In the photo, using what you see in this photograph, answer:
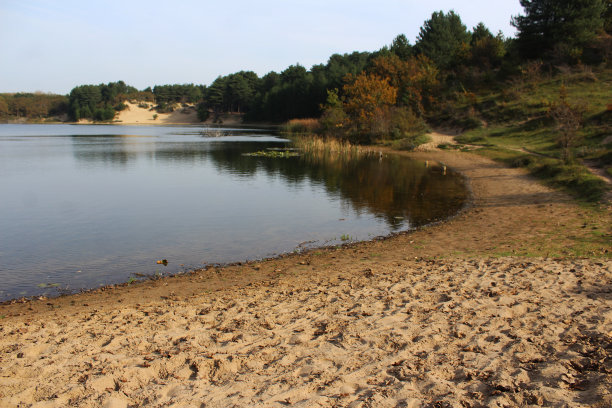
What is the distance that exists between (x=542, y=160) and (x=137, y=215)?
69.9 feet

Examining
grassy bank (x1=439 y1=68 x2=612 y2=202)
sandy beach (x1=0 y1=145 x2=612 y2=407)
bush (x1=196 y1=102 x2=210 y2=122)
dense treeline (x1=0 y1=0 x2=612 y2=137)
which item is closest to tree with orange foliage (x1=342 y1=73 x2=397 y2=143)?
dense treeline (x1=0 y1=0 x2=612 y2=137)

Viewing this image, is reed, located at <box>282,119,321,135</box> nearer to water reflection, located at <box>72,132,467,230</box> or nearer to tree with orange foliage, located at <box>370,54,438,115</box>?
tree with orange foliage, located at <box>370,54,438,115</box>

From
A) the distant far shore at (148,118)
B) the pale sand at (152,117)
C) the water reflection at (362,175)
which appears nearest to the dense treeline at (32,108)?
the distant far shore at (148,118)

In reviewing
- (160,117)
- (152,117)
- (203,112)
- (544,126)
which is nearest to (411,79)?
(544,126)

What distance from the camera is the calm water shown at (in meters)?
11.8

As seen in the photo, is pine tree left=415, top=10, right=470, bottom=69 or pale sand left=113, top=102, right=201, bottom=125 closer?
pine tree left=415, top=10, right=470, bottom=69

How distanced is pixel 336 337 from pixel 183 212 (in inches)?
519

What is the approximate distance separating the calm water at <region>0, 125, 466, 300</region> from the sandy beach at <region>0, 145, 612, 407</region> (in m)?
2.46

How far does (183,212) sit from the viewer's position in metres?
18.2

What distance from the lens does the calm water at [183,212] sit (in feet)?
38.6

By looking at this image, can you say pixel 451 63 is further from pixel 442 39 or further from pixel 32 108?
pixel 32 108

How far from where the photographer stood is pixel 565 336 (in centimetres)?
575

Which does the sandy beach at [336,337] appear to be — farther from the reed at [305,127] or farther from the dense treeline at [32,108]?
the dense treeline at [32,108]

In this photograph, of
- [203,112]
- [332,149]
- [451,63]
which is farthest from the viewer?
[203,112]
